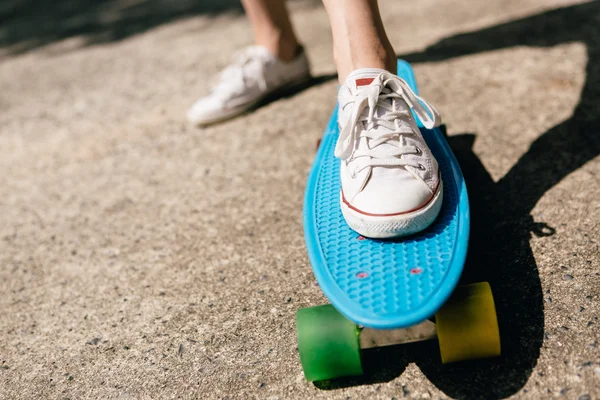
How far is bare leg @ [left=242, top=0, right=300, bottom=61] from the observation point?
268cm

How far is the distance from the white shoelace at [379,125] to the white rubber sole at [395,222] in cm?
12

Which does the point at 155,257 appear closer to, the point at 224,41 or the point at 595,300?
the point at 595,300

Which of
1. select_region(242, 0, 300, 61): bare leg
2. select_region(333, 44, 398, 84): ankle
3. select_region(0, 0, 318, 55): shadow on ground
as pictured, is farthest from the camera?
select_region(0, 0, 318, 55): shadow on ground

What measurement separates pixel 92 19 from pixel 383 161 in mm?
4033

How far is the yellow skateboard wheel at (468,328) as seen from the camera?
51.2 inches

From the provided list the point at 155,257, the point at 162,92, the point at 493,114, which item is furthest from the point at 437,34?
the point at 155,257

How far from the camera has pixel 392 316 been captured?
4.07ft

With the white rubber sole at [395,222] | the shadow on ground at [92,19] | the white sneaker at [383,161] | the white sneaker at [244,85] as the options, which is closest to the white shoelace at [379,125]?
the white sneaker at [383,161]

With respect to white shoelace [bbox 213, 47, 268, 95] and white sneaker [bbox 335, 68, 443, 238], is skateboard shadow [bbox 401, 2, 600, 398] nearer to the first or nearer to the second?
white sneaker [bbox 335, 68, 443, 238]

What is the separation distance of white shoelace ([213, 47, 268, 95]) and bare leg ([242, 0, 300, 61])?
0.07 meters

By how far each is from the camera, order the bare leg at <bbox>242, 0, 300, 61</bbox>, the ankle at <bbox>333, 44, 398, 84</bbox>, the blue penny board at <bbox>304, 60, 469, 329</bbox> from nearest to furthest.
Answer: the blue penny board at <bbox>304, 60, 469, 329</bbox>
the ankle at <bbox>333, 44, 398, 84</bbox>
the bare leg at <bbox>242, 0, 300, 61</bbox>

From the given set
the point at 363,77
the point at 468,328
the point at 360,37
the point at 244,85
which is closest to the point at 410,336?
the point at 468,328

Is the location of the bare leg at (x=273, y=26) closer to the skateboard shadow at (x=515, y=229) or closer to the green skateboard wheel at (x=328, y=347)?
the skateboard shadow at (x=515, y=229)

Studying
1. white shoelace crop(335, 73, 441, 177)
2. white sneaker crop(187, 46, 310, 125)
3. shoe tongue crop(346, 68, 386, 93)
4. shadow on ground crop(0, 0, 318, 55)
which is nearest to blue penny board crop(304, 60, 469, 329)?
white shoelace crop(335, 73, 441, 177)
